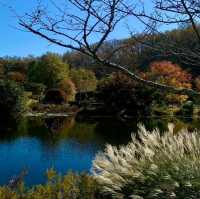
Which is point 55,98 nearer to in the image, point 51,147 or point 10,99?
point 10,99

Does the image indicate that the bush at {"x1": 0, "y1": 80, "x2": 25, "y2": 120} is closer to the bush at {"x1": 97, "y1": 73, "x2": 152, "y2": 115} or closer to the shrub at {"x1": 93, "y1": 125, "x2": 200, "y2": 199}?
the bush at {"x1": 97, "y1": 73, "x2": 152, "y2": 115}

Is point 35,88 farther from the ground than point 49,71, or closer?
closer

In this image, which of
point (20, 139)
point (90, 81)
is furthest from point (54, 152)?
point (90, 81)

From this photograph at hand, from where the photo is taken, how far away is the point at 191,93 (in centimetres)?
294

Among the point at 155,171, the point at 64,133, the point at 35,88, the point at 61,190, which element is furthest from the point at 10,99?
the point at 155,171

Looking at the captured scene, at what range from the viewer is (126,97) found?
30250 millimetres

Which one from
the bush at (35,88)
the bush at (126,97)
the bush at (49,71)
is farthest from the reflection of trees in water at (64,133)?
the bush at (49,71)

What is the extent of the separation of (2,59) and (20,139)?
4505 cm

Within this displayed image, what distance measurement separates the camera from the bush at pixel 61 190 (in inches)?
148

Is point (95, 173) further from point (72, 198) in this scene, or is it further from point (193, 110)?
point (193, 110)

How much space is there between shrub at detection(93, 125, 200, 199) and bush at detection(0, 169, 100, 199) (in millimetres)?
112

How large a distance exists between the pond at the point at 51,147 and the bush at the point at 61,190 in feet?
12.1

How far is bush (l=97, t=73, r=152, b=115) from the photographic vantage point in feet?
99.1

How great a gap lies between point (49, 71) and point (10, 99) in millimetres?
20805
